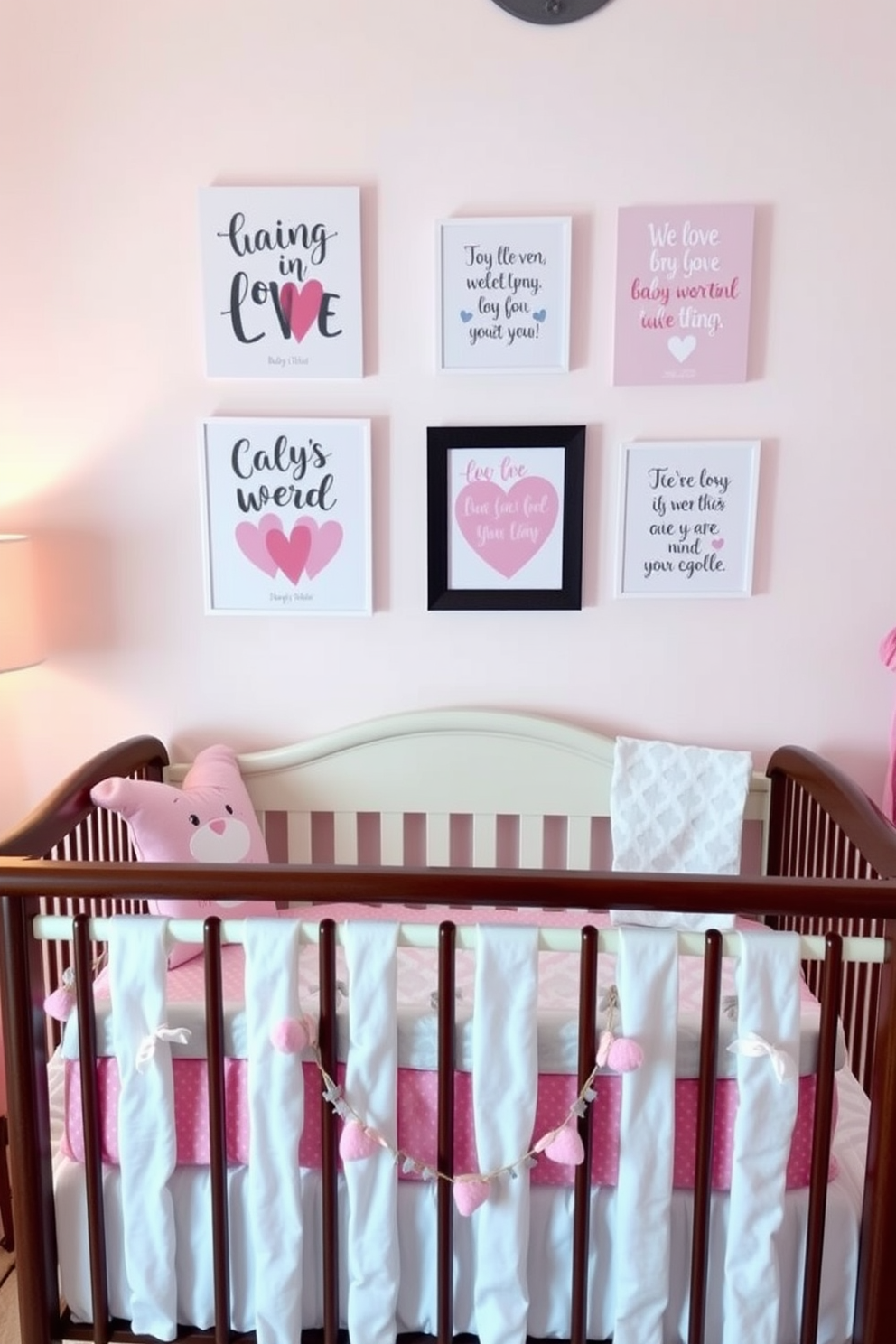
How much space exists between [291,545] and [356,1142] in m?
1.04

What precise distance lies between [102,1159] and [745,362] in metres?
1.55

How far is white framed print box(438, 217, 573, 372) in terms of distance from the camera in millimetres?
1701

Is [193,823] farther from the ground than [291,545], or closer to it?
closer to it

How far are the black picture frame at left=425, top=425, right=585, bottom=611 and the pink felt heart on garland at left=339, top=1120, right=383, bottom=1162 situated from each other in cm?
94

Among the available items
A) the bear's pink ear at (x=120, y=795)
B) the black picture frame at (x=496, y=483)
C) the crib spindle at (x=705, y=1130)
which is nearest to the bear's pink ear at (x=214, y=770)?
the bear's pink ear at (x=120, y=795)

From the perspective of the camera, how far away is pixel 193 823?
1.62 m

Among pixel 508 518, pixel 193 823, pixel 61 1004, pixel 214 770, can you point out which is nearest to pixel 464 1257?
pixel 61 1004

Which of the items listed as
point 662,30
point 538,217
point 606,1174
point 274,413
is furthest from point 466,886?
point 662,30

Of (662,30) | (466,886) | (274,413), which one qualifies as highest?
(662,30)

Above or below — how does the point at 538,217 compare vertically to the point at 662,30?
below

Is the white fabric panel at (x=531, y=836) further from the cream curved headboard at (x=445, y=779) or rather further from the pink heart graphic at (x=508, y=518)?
the pink heart graphic at (x=508, y=518)

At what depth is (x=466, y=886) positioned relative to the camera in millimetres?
1107

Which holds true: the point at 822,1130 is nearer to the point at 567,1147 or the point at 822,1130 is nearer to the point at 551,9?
the point at 567,1147

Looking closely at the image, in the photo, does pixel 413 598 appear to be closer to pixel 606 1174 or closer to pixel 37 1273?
pixel 606 1174
